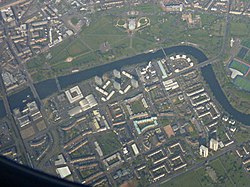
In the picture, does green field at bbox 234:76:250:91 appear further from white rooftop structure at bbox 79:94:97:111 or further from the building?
white rooftop structure at bbox 79:94:97:111

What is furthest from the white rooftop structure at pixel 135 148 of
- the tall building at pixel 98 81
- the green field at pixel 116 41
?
the green field at pixel 116 41

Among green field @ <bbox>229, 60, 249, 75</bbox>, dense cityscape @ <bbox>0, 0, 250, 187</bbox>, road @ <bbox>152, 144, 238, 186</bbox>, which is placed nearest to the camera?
road @ <bbox>152, 144, 238, 186</bbox>

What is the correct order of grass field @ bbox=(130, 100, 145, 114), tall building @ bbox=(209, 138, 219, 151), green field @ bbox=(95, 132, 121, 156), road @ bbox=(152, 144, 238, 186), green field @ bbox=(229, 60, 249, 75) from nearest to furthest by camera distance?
road @ bbox=(152, 144, 238, 186) < tall building @ bbox=(209, 138, 219, 151) < green field @ bbox=(95, 132, 121, 156) < grass field @ bbox=(130, 100, 145, 114) < green field @ bbox=(229, 60, 249, 75)

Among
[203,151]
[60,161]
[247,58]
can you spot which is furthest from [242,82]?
[60,161]

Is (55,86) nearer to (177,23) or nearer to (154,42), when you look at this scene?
(154,42)

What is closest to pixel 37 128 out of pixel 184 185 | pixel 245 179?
pixel 184 185

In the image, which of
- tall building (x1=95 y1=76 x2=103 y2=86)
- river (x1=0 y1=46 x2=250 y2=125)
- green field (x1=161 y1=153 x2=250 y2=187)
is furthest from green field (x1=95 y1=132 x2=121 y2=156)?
river (x1=0 y1=46 x2=250 y2=125)

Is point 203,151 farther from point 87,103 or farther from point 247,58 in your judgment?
point 247,58
